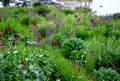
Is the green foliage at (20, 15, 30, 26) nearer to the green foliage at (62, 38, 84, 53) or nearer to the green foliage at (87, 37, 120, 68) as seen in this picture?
the green foliage at (62, 38, 84, 53)

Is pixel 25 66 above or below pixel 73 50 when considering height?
above

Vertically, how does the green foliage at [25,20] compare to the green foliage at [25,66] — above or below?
below

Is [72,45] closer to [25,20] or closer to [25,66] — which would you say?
[25,66]

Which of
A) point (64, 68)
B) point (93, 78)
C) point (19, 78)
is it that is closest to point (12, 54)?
point (19, 78)

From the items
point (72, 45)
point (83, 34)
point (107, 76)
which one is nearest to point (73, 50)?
Result: point (72, 45)

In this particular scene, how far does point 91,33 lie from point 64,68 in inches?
126

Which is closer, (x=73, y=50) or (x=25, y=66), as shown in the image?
(x=25, y=66)

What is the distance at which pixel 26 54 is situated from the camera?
162 inches

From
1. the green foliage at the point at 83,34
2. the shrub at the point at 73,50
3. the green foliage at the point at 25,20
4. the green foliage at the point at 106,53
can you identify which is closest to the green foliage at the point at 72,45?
the shrub at the point at 73,50

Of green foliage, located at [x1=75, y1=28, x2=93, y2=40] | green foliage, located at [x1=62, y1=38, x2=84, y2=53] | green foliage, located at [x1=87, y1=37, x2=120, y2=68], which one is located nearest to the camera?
green foliage, located at [x1=87, y1=37, x2=120, y2=68]

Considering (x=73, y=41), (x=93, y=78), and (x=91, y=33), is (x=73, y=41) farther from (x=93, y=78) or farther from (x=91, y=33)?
(x=91, y=33)

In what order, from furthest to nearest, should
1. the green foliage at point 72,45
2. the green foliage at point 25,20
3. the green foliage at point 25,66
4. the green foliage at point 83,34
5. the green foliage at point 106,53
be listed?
the green foliage at point 25,20, the green foliage at point 83,34, the green foliage at point 72,45, the green foliage at point 106,53, the green foliage at point 25,66

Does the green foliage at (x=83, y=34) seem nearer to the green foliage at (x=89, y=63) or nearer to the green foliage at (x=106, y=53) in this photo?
the green foliage at (x=106, y=53)

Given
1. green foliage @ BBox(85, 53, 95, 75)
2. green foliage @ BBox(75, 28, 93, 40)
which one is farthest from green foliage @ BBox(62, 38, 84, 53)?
green foliage @ BBox(75, 28, 93, 40)
